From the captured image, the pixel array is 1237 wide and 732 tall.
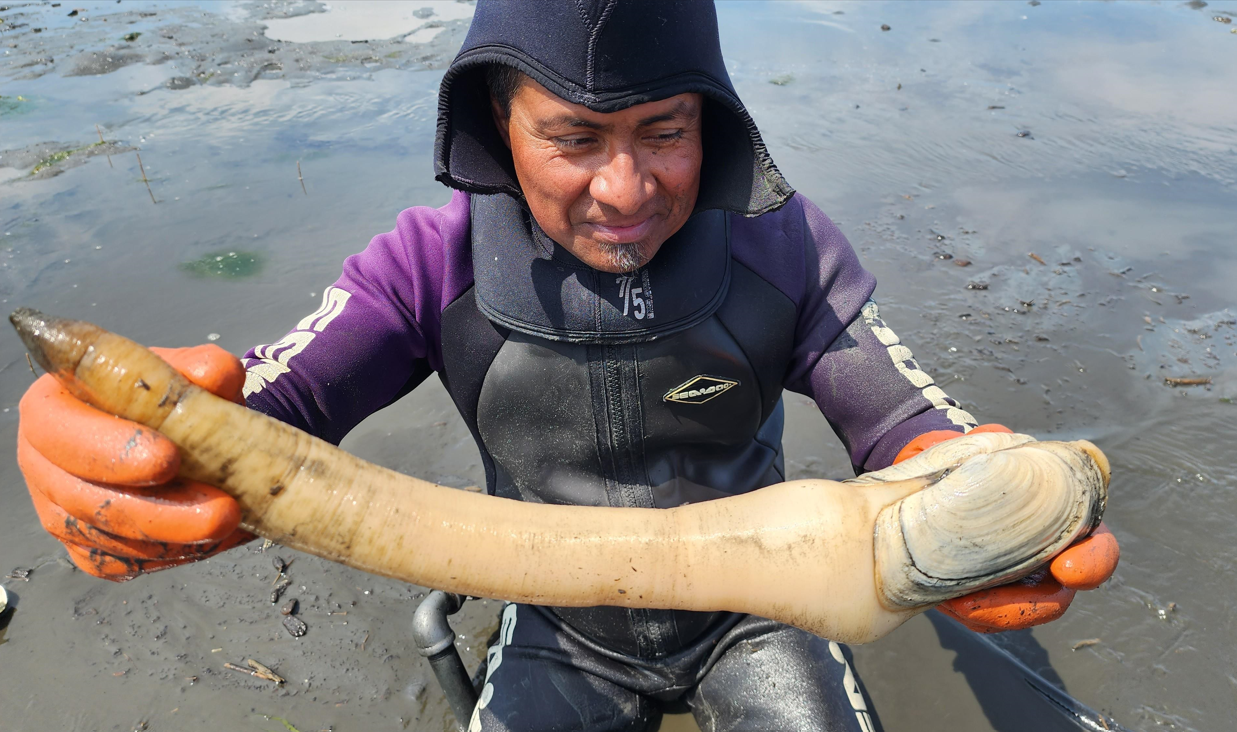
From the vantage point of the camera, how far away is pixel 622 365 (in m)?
2.09

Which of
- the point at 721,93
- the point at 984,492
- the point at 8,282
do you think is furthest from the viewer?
the point at 8,282

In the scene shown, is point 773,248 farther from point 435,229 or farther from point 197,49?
point 197,49

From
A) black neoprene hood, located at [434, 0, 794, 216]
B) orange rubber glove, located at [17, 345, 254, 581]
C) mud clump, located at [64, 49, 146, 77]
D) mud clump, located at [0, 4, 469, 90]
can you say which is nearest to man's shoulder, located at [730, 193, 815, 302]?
black neoprene hood, located at [434, 0, 794, 216]

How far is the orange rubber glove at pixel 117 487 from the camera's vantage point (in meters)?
1.32

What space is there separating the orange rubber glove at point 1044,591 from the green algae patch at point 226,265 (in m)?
5.25

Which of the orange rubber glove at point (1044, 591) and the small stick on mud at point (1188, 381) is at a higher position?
the orange rubber glove at point (1044, 591)

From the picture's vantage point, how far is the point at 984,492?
162 cm

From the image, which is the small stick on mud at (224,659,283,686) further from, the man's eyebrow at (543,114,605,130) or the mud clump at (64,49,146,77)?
the mud clump at (64,49,146,77)

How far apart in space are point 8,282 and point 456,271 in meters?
4.90

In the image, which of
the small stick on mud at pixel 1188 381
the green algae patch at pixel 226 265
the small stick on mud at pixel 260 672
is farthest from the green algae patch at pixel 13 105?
the small stick on mud at pixel 1188 381

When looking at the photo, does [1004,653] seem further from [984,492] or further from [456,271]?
[456,271]

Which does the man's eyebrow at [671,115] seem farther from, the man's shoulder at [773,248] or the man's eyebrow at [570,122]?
the man's shoulder at [773,248]

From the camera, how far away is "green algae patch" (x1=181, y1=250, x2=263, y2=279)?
17.7 ft

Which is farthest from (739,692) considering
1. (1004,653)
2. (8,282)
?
(8,282)
